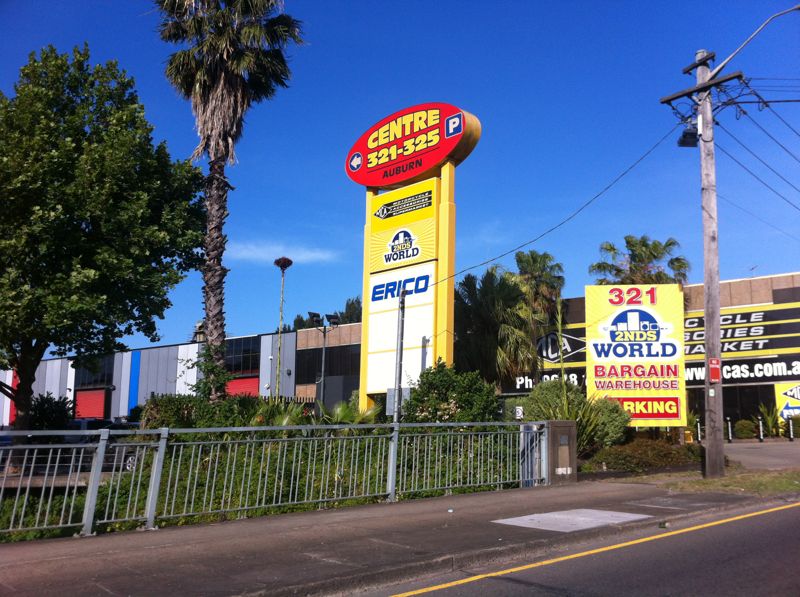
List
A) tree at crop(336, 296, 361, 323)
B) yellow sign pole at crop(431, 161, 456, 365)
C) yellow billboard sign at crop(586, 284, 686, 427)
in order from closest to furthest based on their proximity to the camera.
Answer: yellow sign pole at crop(431, 161, 456, 365), yellow billboard sign at crop(586, 284, 686, 427), tree at crop(336, 296, 361, 323)

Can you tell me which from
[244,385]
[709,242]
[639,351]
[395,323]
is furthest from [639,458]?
[244,385]

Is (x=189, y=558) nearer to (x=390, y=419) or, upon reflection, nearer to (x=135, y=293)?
(x=390, y=419)

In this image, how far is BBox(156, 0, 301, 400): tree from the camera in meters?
21.3

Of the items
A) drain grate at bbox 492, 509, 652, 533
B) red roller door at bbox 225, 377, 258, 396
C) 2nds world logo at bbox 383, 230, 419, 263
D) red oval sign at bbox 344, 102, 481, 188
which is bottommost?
drain grate at bbox 492, 509, 652, 533

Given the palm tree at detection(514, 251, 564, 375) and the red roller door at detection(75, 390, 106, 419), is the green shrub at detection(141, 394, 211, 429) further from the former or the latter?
the red roller door at detection(75, 390, 106, 419)

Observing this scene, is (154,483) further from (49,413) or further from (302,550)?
(49,413)

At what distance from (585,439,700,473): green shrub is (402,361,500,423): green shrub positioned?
270 centimetres

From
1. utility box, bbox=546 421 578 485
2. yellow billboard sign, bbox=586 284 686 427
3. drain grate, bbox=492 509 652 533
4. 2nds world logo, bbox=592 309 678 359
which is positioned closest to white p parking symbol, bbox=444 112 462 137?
yellow billboard sign, bbox=586 284 686 427

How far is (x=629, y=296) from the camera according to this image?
808 inches

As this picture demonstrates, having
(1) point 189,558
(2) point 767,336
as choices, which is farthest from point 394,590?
(2) point 767,336

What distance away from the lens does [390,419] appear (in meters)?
19.2

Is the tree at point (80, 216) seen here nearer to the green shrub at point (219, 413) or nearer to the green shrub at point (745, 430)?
the green shrub at point (219, 413)

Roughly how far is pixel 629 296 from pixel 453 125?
23.2ft

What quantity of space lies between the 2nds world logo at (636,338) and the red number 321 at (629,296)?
28 centimetres
